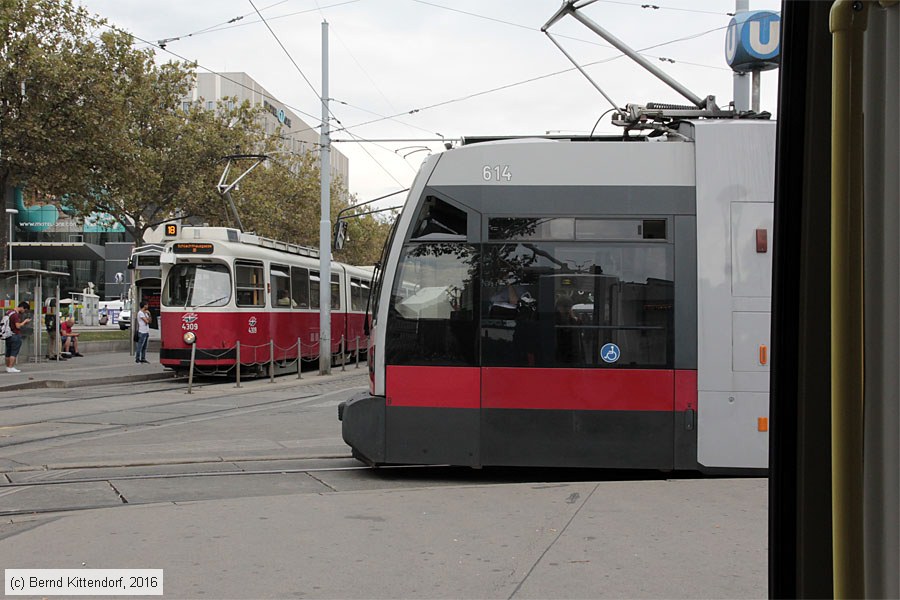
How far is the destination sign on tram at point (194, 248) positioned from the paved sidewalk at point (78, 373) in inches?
137

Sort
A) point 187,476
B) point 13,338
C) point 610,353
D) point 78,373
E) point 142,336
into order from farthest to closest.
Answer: point 142,336
point 13,338
point 78,373
point 187,476
point 610,353

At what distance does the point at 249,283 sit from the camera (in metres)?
20.3

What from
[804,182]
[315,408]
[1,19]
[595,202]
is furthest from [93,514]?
[1,19]

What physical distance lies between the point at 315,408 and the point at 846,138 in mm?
13073

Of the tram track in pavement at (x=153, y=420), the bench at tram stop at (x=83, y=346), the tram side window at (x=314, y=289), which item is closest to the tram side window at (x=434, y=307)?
the tram track in pavement at (x=153, y=420)

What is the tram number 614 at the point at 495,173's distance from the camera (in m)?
7.49

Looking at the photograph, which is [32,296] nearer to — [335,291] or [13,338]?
[13,338]

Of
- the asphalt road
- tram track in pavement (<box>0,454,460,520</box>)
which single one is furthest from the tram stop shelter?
tram track in pavement (<box>0,454,460,520</box>)

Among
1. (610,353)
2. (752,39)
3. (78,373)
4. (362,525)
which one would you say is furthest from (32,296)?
(362,525)

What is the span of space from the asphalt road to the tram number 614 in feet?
Result: 8.40

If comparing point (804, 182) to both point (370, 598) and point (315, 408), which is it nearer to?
point (370, 598)

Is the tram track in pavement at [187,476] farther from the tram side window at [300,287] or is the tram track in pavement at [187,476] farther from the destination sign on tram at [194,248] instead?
the tram side window at [300,287]

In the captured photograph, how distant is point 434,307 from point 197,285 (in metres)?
13.5

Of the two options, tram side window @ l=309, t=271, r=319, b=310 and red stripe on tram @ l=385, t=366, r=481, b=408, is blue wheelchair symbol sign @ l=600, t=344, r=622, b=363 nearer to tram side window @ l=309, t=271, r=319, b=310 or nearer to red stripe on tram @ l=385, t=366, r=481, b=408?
red stripe on tram @ l=385, t=366, r=481, b=408
